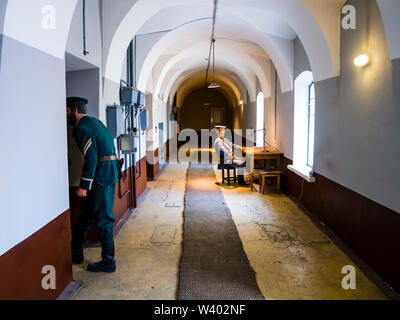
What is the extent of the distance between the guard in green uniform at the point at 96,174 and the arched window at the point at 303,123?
152 inches

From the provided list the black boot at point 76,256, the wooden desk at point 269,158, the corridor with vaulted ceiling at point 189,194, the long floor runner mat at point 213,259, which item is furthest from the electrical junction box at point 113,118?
the wooden desk at point 269,158

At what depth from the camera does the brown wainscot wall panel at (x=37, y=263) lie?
2055mm

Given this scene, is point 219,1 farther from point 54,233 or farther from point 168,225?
point 54,233

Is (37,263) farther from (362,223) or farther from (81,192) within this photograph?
(362,223)

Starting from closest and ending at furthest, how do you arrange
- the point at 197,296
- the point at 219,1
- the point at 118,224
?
the point at 197,296 → the point at 118,224 → the point at 219,1

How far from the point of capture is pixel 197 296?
2.86m

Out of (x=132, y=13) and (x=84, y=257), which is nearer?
(x=84, y=257)

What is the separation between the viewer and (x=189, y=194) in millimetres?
6746

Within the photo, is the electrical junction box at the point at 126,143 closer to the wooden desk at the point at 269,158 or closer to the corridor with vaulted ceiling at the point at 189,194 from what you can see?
the corridor with vaulted ceiling at the point at 189,194

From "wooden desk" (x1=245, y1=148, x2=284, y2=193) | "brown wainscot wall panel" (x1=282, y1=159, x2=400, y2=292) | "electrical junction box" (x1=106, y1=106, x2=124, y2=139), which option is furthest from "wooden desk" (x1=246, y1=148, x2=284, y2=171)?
"electrical junction box" (x1=106, y1=106, x2=124, y2=139)
